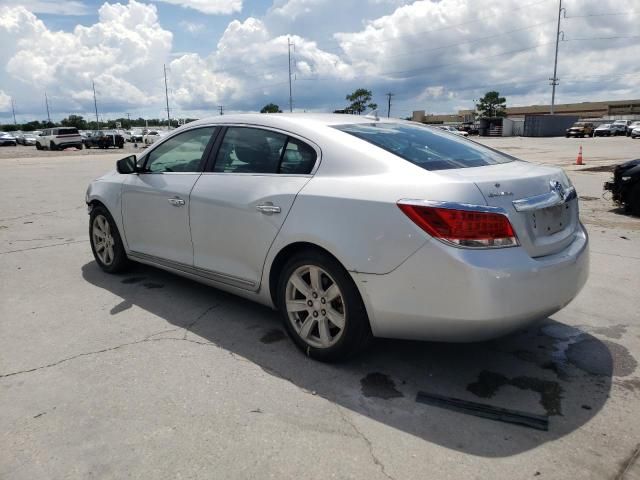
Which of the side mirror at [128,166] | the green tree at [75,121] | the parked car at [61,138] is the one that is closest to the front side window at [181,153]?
the side mirror at [128,166]

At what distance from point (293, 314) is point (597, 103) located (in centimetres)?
12917

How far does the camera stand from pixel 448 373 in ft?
11.0

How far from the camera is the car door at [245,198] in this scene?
3535mm

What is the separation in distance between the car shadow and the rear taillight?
93 cm

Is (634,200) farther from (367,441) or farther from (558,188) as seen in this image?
(367,441)

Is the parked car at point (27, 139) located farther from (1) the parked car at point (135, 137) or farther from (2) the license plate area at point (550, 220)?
(2) the license plate area at point (550, 220)

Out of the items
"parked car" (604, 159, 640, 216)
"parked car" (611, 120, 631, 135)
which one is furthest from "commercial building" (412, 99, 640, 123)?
"parked car" (604, 159, 640, 216)

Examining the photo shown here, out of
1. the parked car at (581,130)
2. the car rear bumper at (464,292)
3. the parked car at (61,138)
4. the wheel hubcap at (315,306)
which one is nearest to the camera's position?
the car rear bumper at (464,292)

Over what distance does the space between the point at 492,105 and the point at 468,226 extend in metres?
98.8

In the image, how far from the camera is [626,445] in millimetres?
2574

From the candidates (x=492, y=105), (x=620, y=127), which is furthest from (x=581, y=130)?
(x=492, y=105)

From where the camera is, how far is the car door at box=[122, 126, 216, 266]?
14.1ft

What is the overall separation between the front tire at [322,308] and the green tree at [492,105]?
97.3m

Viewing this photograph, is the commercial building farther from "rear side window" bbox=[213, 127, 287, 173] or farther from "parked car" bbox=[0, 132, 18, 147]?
"rear side window" bbox=[213, 127, 287, 173]
